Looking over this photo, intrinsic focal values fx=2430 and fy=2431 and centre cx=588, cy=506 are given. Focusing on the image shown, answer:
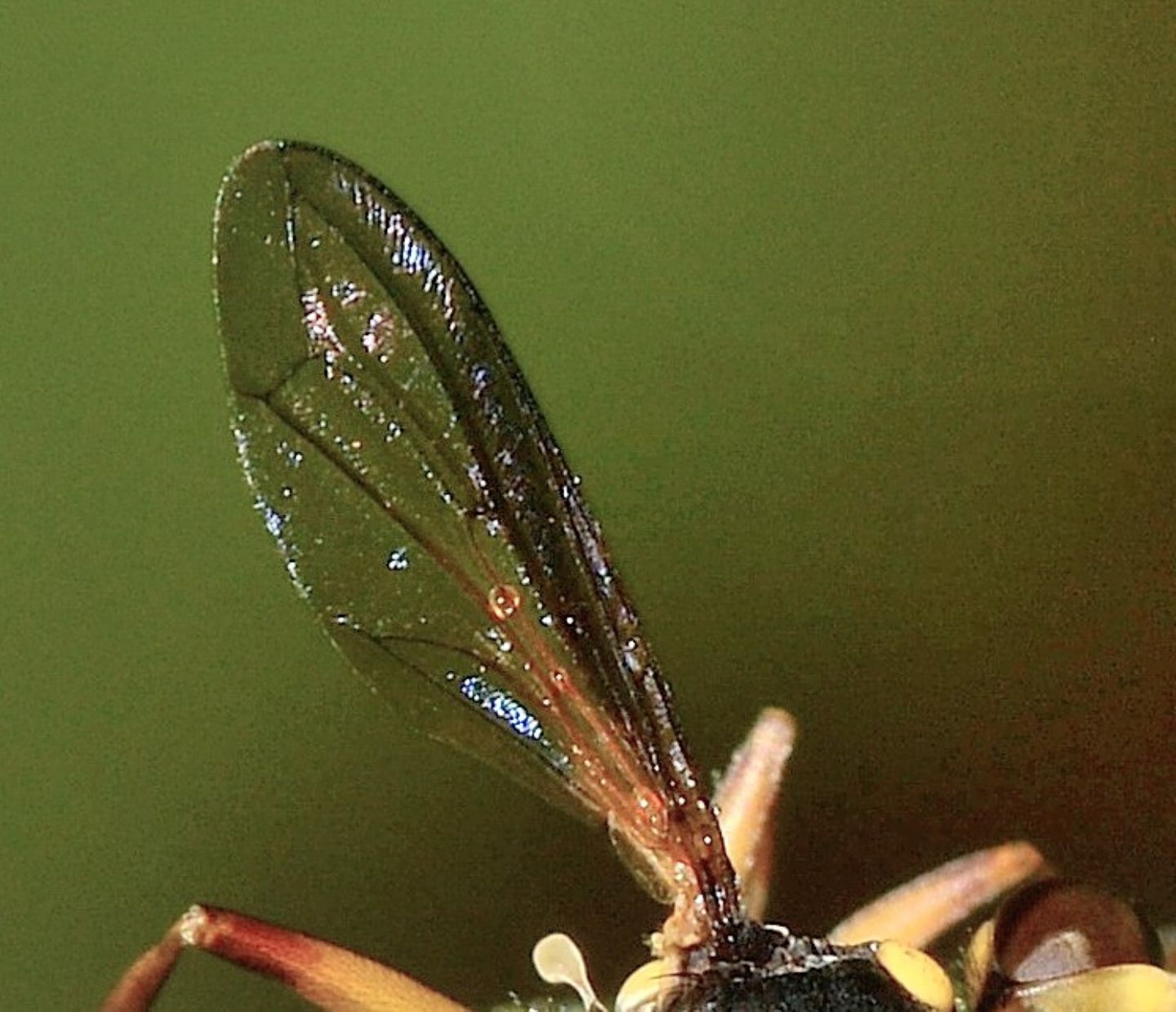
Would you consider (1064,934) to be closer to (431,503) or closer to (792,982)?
(792,982)

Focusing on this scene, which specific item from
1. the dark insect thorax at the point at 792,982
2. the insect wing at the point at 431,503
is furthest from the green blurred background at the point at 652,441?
the dark insect thorax at the point at 792,982

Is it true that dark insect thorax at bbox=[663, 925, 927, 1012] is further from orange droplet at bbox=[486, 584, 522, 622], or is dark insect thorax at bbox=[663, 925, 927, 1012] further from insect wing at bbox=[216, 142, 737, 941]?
orange droplet at bbox=[486, 584, 522, 622]

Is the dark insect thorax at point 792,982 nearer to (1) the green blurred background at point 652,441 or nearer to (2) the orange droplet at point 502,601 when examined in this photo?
(2) the orange droplet at point 502,601

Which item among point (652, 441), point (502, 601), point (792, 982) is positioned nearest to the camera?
point (792, 982)

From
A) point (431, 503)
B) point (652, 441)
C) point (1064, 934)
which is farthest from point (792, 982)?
point (652, 441)

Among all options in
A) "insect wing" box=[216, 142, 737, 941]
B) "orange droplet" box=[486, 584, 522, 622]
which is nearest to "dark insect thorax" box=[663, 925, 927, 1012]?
"insect wing" box=[216, 142, 737, 941]

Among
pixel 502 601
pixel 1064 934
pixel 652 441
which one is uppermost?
pixel 652 441

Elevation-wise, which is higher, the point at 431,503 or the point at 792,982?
the point at 431,503

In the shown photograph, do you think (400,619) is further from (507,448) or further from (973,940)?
(973,940)
